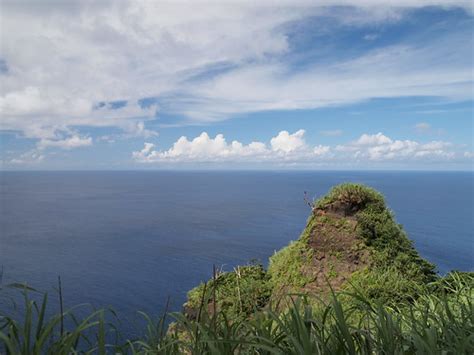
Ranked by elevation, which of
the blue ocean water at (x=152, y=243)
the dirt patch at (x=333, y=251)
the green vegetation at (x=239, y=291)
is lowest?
the blue ocean water at (x=152, y=243)

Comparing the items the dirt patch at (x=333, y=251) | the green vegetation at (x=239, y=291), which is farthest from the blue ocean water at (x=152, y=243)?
the dirt patch at (x=333, y=251)

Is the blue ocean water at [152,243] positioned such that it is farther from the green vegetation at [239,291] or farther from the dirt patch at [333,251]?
the dirt patch at [333,251]

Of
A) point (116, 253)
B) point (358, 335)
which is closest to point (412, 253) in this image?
point (358, 335)

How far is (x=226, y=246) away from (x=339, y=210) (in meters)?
51.1

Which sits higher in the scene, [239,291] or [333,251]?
[333,251]

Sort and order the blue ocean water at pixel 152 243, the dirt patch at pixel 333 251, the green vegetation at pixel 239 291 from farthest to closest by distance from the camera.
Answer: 1. the blue ocean water at pixel 152 243
2. the green vegetation at pixel 239 291
3. the dirt patch at pixel 333 251

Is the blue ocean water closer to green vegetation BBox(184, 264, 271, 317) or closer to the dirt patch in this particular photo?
green vegetation BBox(184, 264, 271, 317)

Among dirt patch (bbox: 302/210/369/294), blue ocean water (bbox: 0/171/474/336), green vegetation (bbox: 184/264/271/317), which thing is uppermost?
dirt patch (bbox: 302/210/369/294)

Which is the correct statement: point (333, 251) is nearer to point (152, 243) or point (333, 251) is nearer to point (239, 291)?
point (239, 291)

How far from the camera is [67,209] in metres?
114

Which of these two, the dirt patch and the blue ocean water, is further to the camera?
the blue ocean water

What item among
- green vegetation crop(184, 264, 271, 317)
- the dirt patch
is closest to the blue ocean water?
green vegetation crop(184, 264, 271, 317)

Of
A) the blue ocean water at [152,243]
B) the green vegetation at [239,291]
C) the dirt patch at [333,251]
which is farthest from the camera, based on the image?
the blue ocean water at [152,243]

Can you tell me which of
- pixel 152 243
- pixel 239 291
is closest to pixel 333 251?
pixel 239 291
